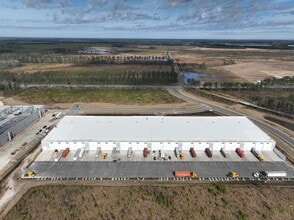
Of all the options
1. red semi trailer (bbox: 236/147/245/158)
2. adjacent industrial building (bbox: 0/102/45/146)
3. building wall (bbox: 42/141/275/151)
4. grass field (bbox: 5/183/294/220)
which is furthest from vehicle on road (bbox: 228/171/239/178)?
adjacent industrial building (bbox: 0/102/45/146)

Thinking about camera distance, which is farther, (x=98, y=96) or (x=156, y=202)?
(x=98, y=96)

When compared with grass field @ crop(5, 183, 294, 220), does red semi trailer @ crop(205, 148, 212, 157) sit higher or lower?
higher

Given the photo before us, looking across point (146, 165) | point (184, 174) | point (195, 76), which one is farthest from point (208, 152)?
point (195, 76)

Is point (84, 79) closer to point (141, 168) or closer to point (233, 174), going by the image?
point (141, 168)

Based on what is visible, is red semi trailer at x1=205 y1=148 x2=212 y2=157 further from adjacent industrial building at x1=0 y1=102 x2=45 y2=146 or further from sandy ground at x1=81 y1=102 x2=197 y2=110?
adjacent industrial building at x1=0 y1=102 x2=45 y2=146

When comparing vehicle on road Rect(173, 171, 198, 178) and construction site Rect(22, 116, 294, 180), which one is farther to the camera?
construction site Rect(22, 116, 294, 180)

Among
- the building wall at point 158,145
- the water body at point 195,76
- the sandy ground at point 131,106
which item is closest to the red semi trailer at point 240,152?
the building wall at point 158,145

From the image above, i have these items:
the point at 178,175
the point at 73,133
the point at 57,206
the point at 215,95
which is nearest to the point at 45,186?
the point at 57,206
